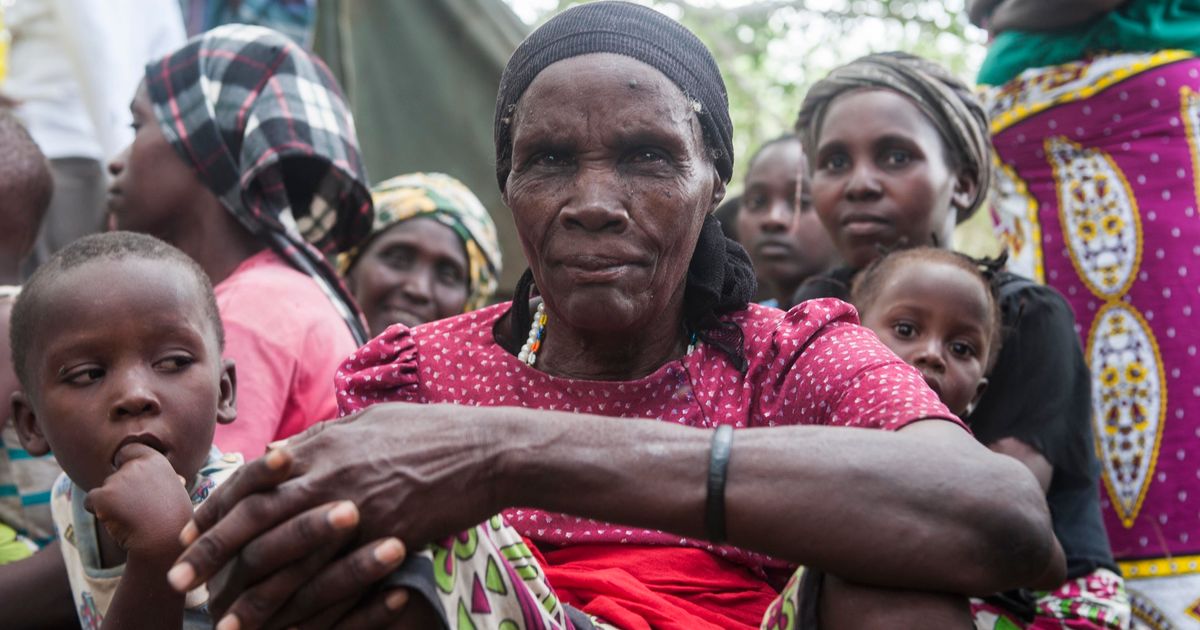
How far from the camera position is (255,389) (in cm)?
332

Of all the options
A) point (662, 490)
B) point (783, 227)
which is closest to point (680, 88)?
point (662, 490)

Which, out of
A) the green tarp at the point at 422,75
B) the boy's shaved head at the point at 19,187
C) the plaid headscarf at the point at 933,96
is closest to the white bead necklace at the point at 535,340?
the plaid headscarf at the point at 933,96

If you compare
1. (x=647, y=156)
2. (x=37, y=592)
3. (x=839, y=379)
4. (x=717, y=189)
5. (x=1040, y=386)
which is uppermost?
(x=647, y=156)

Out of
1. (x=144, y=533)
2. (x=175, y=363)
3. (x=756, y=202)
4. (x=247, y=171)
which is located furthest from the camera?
(x=756, y=202)

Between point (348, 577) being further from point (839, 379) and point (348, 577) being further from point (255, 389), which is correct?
point (255, 389)

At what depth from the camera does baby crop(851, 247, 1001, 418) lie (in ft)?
10.9

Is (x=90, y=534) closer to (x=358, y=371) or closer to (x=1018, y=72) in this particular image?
(x=358, y=371)

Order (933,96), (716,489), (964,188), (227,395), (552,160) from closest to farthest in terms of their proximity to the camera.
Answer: (716,489) < (552,160) < (227,395) < (933,96) < (964,188)

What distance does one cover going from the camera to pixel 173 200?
13.1 ft

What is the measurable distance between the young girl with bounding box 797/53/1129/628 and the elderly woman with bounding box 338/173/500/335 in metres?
1.55

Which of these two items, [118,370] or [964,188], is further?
[964,188]

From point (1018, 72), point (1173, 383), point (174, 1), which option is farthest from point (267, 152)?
point (1173, 383)

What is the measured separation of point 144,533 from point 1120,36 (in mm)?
3210

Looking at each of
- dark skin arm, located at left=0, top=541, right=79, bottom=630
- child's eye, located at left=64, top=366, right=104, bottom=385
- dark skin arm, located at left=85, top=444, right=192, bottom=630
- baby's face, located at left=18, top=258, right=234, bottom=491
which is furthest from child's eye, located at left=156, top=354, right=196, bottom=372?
dark skin arm, located at left=0, top=541, right=79, bottom=630
